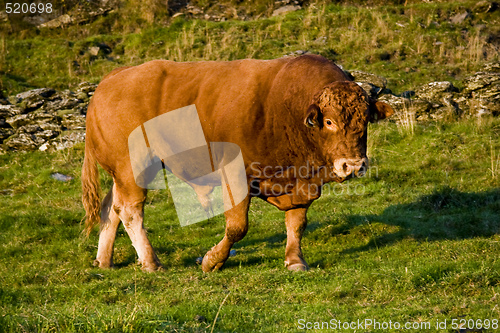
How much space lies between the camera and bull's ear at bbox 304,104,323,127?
705cm

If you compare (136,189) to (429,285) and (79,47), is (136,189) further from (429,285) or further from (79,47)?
(79,47)

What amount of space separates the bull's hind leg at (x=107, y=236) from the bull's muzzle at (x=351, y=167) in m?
4.20

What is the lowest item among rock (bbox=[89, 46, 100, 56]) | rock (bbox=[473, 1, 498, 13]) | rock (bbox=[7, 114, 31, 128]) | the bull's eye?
rock (bbox=[7, 114, 31, 128])

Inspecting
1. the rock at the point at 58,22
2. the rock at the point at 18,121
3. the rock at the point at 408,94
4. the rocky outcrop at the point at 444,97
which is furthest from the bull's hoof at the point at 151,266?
the rock at the point at 58,22

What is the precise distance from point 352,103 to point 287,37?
1536 centimetres

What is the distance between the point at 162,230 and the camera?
11344 millimetres

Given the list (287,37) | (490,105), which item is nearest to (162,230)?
(490,105)

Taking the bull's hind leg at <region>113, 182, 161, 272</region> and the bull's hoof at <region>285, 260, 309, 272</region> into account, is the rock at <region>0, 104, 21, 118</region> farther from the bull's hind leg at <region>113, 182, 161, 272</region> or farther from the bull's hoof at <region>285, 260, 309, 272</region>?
the bull's hoof at <region>285, 260, 309, 272</region>

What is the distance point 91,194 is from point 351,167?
475 centimetres

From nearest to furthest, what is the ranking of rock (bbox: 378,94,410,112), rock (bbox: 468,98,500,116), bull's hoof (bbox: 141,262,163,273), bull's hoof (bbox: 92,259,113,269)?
bull's hoof (bbox: 141,262,163,273), bull's hoof (bbox: 92,259,113,269), rock (bbox: 468,98,500,116), rock (bbox: 378,94,410,112)

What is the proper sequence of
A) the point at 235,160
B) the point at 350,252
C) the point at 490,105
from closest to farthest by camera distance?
the point at 235,160
the point at 350,252
the point at 490,105

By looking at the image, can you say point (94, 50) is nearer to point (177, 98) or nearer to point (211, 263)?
point (177, 98)

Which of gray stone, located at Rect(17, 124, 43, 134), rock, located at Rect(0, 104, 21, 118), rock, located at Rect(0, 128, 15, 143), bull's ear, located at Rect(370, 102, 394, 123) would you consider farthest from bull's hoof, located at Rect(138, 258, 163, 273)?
rock, located at Rect(0, 104, 21, 118)

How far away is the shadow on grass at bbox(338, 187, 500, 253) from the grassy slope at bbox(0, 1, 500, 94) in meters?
7.40
